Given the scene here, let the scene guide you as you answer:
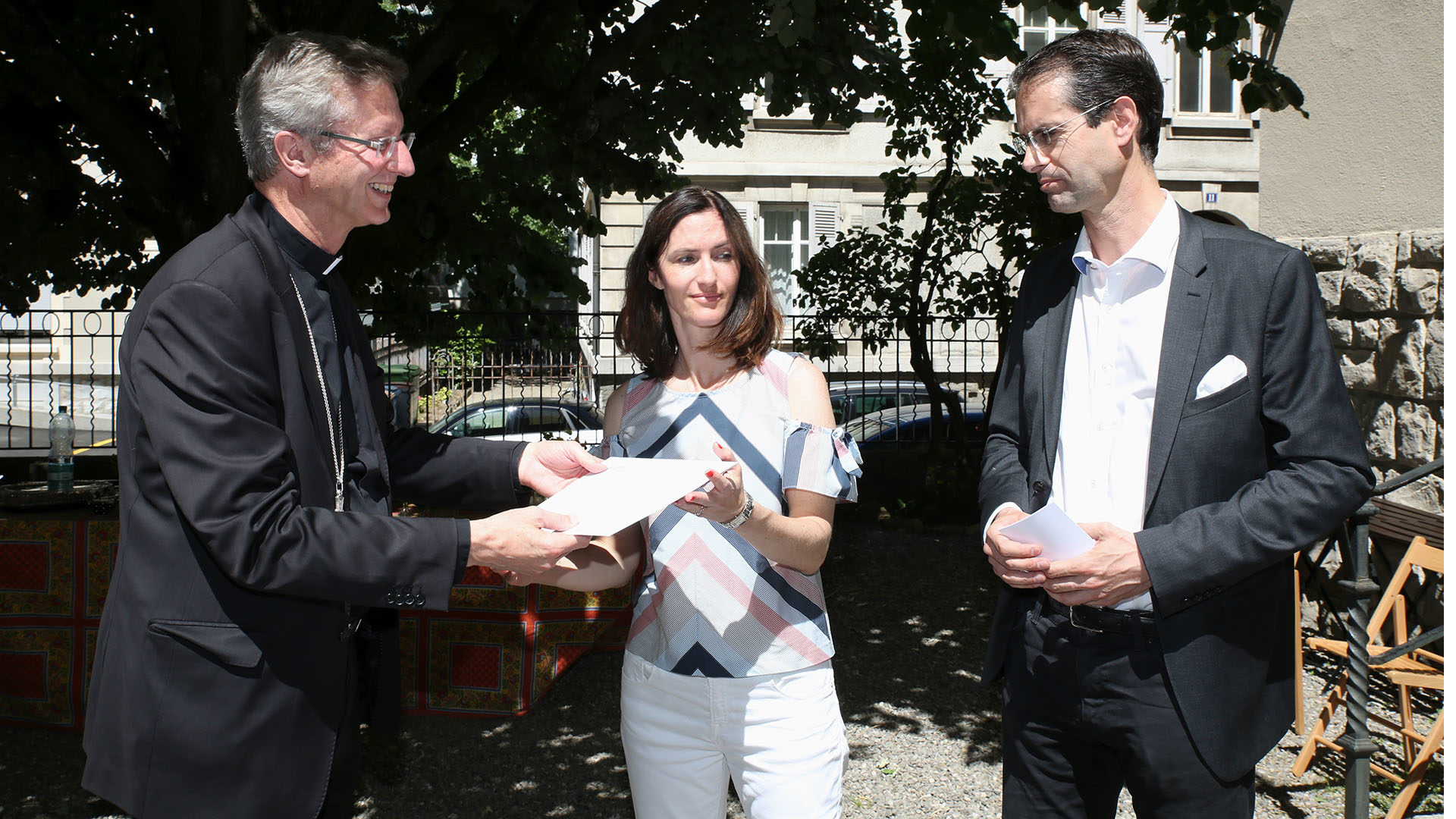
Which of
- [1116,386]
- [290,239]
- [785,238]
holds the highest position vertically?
[785,238]

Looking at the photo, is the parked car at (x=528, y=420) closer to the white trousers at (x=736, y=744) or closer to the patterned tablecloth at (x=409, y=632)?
the patterned tablecloth at (x=409, y=632)

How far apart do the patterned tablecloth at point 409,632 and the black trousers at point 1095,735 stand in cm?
305

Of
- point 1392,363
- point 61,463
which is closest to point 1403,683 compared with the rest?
point 1392,363

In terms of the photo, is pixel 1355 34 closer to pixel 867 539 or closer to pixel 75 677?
pixel 867 539

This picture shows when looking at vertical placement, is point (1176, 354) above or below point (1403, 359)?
below

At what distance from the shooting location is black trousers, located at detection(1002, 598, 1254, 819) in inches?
84.4

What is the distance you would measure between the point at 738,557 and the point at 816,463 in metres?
0.28

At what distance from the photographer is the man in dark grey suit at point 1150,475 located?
2.05m

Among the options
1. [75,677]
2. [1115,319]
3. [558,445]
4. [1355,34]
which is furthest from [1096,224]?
[1355,34]

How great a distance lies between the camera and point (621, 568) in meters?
2.62

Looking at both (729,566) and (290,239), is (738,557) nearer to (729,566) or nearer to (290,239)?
(729,566)

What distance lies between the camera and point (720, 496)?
2119 millimetres

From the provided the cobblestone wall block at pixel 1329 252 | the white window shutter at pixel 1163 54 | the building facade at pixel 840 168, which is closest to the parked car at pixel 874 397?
the cobblestone wall block at pixel 1329 252

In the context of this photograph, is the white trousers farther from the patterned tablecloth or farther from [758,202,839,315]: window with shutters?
[758,202,839,315]: window with shutters
